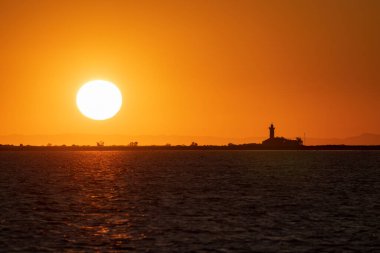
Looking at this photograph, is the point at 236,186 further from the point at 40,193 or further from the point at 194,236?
the point at 194,236

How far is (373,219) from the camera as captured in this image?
5366 centimetres

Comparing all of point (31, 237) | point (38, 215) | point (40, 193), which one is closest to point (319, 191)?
point (40, 193)

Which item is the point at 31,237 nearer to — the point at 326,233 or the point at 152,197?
the point at 326,233

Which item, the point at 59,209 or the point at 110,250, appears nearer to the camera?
the point at 110,250

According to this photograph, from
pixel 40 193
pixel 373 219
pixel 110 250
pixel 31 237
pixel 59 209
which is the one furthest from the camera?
pixel 40 193

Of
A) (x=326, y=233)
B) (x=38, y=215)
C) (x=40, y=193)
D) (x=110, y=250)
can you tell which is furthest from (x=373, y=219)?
(x=40, y=193)

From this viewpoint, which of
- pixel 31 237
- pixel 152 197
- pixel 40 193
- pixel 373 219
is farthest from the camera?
pixel 40 193

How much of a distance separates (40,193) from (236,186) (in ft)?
89.6

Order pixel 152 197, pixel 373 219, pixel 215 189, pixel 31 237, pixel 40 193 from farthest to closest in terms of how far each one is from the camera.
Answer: pixel 215 189 < pixel 40 193 < pixel 152 197 < pixel 373 219 < pixel 31 237

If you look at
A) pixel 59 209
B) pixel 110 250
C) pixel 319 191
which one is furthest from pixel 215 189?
pixel 110 250

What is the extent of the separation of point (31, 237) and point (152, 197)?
31.0m

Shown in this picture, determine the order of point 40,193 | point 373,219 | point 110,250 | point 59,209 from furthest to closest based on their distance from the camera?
point 40,193, point 59,209, point 373,219, point 110,250

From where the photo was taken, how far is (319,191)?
83000 millimetres

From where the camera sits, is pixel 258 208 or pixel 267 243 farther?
pixel 258 208
